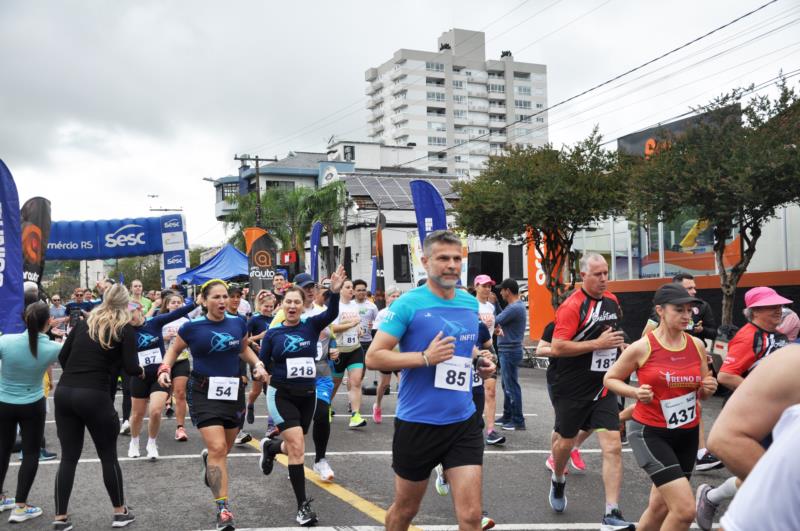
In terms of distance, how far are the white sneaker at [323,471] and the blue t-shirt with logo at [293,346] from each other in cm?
106

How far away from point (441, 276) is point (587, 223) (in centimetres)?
1883

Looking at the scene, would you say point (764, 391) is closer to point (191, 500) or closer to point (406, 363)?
point (406, 363)

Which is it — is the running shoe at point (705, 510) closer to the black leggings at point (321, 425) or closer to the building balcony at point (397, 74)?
the black leggings at point (321, 425)

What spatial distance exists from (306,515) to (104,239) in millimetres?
20639

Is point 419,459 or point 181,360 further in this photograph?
point 181,360

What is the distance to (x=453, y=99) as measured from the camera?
111625mm

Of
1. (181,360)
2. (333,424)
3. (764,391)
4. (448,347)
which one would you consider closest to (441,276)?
(448,347)

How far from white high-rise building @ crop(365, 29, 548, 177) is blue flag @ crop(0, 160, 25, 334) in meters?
97.5

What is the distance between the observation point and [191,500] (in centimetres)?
683

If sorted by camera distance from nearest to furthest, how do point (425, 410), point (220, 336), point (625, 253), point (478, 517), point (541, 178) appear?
point (478, 517) < point (425, 410) < point (220, 336) < point (541, 178) < point (625, 253)

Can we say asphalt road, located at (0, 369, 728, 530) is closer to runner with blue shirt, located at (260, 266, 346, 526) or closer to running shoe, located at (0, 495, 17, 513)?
running shoe, located at (0, 495, 17, 513)

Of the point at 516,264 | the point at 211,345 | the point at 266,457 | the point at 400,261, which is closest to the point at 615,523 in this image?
the point at 266,457

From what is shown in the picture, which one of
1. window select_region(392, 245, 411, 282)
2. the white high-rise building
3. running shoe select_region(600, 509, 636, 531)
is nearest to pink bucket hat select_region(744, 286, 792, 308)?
running shoe select_region(600, 509, 636, 531)

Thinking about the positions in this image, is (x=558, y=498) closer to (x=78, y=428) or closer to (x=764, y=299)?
(x=764, y=299)
